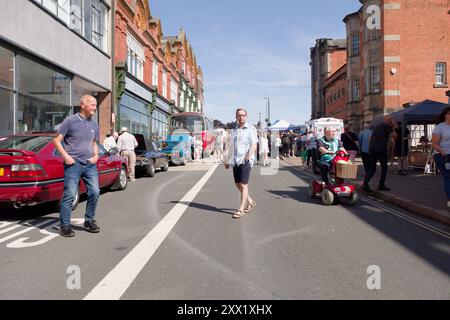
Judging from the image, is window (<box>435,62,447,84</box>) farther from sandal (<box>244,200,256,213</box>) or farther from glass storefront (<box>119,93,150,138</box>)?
sandal (<box>244,200,256,213</box>)

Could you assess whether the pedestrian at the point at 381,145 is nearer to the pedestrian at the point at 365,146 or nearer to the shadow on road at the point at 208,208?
the pedestrian at the point at 365,146

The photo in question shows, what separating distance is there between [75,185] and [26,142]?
250 cm

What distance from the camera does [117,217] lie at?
23.4 feet

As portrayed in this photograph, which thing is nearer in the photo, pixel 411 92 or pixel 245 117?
pixel 245 117

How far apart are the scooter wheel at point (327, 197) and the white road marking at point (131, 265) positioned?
297cm

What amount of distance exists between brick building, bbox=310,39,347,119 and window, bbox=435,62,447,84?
22.7m

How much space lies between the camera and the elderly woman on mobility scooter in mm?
8195

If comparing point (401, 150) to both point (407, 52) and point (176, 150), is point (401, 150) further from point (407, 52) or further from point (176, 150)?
point (407, 52)

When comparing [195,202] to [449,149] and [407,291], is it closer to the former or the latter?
[449,149]

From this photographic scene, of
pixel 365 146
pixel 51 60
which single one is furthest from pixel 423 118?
pixel 51 60

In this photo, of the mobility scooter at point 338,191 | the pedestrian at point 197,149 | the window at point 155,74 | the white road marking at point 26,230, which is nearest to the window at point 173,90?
the window at point 155,74

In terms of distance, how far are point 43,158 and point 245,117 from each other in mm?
3459

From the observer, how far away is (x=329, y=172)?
8625 mm

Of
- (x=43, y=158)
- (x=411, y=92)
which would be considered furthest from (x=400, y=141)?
(x=411, y=92)
